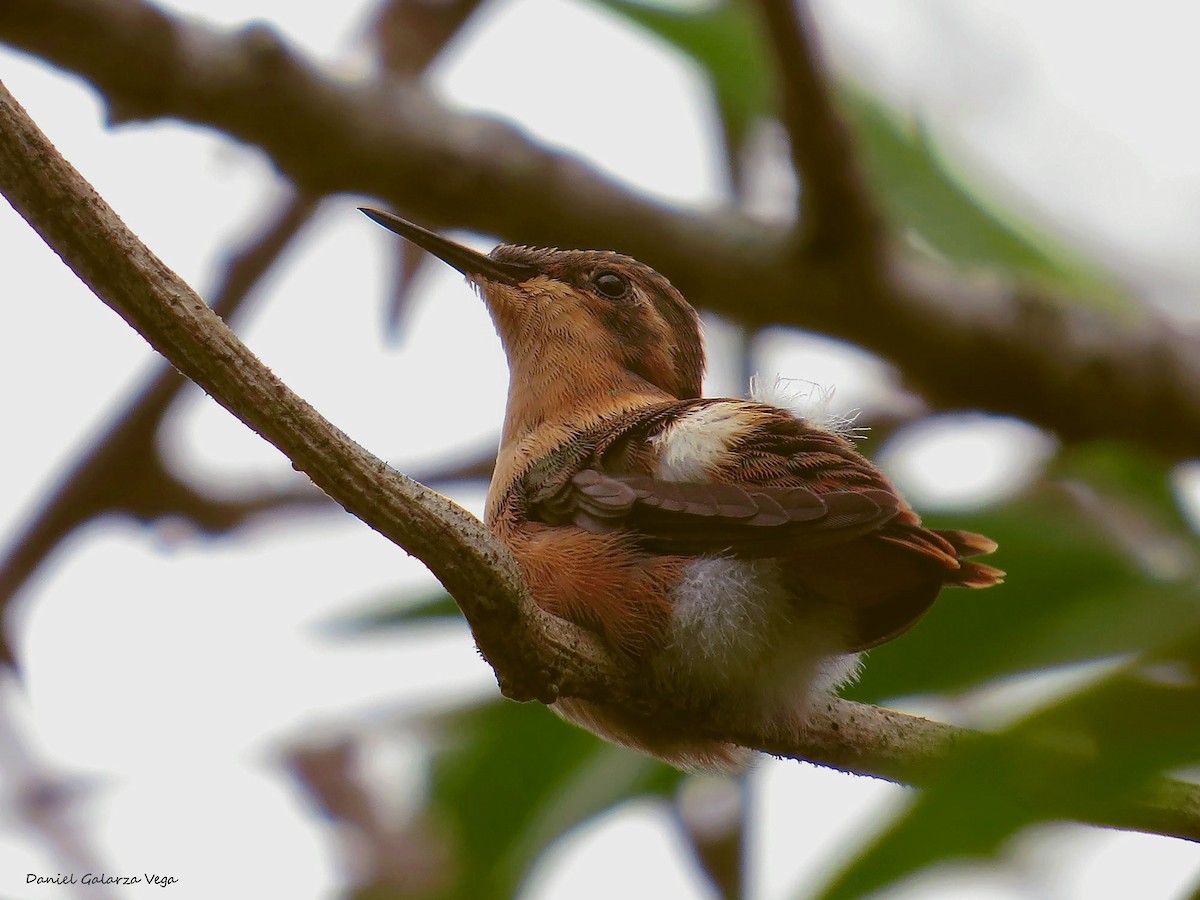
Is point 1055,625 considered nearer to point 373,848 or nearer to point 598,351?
point 598,351

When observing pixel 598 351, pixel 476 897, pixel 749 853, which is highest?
pixel 598 351

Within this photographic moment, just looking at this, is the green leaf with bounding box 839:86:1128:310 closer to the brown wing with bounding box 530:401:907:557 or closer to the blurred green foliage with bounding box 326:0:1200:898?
the blurred green foliage with bounding box 326:0:1200:898

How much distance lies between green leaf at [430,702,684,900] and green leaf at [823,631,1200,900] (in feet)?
6.73

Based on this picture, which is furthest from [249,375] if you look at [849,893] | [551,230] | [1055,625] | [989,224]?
[989,224]

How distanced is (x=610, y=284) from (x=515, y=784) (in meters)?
1.55

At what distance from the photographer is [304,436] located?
2.14 metres

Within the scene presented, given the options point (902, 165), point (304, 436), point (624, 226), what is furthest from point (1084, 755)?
point (902, 165)

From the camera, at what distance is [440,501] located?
88.8 inches

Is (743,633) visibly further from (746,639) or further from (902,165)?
(902,165)

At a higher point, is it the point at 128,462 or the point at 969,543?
the point at 969,543

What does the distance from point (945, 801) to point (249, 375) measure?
3.87 feet

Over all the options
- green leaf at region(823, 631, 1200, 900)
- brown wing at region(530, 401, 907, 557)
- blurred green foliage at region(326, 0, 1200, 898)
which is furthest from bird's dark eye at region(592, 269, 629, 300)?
green leaf at region(823, 631, 1200, 900)

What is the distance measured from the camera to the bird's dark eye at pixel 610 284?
4118 millimetres

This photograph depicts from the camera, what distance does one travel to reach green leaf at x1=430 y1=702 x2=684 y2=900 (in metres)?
3.71
